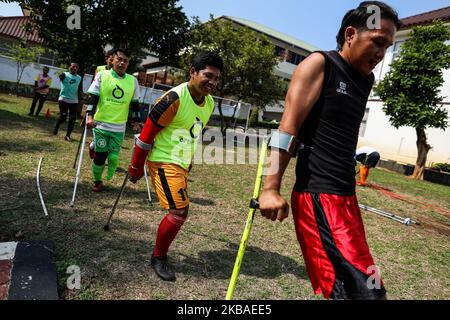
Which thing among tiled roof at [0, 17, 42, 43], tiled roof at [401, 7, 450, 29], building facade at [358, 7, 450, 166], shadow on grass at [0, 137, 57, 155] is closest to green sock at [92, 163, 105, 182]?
shadow on grass at [0, 137, 57, 155]

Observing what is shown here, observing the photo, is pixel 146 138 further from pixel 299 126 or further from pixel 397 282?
pixel 397 282

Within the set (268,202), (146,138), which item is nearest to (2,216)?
(146,138)

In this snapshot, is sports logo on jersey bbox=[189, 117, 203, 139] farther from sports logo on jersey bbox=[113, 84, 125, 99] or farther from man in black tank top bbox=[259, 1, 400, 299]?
sports logo on jersey bbox=[113, 84, 125, 99]

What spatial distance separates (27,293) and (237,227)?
3223mm

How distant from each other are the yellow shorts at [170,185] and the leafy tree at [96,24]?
12.4 metres

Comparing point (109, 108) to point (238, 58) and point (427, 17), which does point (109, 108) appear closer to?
point (238, 58)

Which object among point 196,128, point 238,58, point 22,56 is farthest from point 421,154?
point 22,56

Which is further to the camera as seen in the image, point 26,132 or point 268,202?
point 26,132

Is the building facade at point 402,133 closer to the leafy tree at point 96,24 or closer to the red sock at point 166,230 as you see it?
the leafy tree at point 96,24

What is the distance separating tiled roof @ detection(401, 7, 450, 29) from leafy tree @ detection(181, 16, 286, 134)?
12379mm

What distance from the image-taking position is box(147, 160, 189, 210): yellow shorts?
352cm

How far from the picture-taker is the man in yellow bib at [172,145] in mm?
3520

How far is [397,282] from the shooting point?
14.8 feet

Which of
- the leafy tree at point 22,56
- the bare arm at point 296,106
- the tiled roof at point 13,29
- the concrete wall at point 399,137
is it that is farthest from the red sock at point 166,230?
the tiled roof at point 13,29
